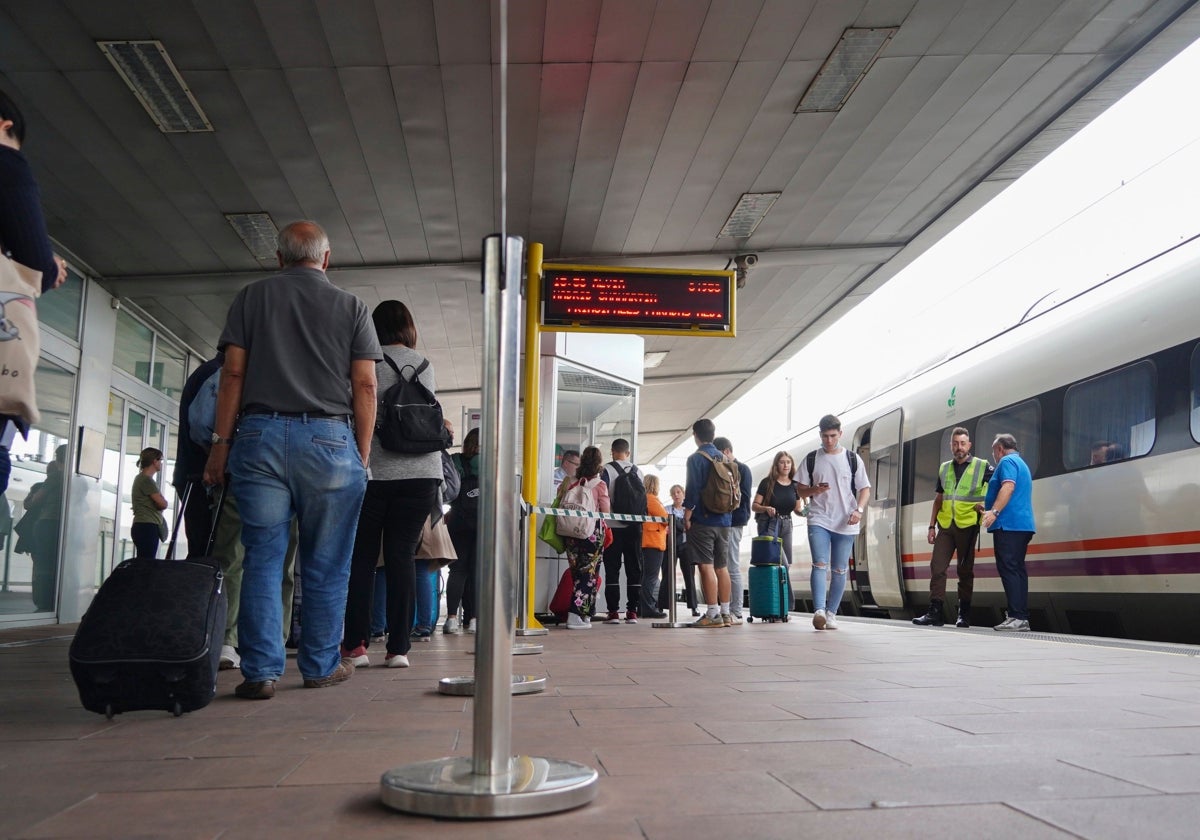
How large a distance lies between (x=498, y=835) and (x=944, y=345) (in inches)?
446

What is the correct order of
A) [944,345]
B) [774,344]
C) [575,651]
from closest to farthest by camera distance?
[575,651]
[944,345]
[774,344]

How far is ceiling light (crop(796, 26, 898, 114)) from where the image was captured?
6.86 m

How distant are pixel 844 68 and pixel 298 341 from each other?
4.86 meters

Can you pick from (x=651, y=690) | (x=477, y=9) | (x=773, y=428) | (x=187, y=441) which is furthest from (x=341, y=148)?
(x=773, y=428)

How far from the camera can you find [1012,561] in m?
8.38

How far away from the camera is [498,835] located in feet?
5.96

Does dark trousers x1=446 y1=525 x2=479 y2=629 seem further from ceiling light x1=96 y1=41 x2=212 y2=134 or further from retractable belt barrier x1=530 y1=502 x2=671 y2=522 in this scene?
ceiling light x1=96 y1=41 x2=212 y2=134

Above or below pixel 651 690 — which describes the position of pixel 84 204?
above

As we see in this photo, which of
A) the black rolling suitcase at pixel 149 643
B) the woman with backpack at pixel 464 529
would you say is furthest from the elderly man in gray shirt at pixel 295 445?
the woman with backpack at pixel 464 529

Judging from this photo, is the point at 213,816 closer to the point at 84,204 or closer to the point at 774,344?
the point at 84,204

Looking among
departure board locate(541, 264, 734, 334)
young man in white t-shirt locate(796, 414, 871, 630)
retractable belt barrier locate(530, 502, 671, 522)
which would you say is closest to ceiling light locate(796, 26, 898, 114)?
departure board locate(541, 264, 734, 334)

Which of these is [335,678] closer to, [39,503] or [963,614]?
[963,614]

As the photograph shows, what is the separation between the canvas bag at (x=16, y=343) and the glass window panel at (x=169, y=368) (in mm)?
11692

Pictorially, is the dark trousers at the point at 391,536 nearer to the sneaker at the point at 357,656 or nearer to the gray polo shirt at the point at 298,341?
the sneaker at the point at 357,656
